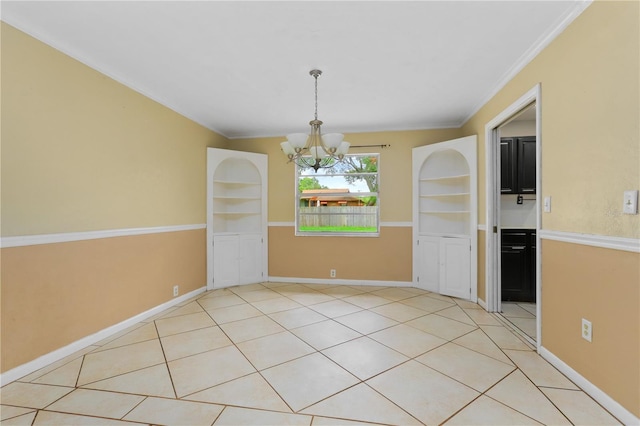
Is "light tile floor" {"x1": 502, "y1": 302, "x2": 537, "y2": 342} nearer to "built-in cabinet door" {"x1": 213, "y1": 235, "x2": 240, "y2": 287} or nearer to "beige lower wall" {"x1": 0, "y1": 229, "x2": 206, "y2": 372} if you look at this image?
"built-in cabinet door" {"x1": 213, "y1": 235, "x2": 240, "y2": 287}

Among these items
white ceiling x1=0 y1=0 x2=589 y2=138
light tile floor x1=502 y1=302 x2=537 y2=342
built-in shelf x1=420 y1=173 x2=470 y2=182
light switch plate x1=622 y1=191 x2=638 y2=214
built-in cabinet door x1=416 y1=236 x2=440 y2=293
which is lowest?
light tile floor x1=502 y1=302 x2=537 y2=342

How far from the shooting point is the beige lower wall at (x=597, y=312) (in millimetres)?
1539

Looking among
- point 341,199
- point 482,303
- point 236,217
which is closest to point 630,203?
point 482,303

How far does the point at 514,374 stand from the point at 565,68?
2198 mm

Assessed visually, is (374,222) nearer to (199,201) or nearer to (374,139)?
(374,139)

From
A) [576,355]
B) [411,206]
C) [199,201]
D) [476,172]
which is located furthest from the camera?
[411,206]

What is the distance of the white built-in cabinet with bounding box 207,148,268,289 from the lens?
4422 mm

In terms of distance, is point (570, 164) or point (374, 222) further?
point (374, 222)

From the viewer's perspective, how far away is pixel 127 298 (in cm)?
296

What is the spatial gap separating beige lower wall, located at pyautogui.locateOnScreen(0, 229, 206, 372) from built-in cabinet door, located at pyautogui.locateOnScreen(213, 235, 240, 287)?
2.66ft

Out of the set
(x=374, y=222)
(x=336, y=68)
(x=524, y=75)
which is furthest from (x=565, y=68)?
(x=374, y=222)

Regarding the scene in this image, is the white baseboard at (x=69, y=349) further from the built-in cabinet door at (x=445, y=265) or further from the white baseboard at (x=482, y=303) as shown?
the white baseboard at (x=482, y=303)

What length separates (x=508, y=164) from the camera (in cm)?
388

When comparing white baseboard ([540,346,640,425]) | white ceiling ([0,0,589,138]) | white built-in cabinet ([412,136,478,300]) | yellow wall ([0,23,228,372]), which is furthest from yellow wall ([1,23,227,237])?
white baseboard ([540,346,640,425])
